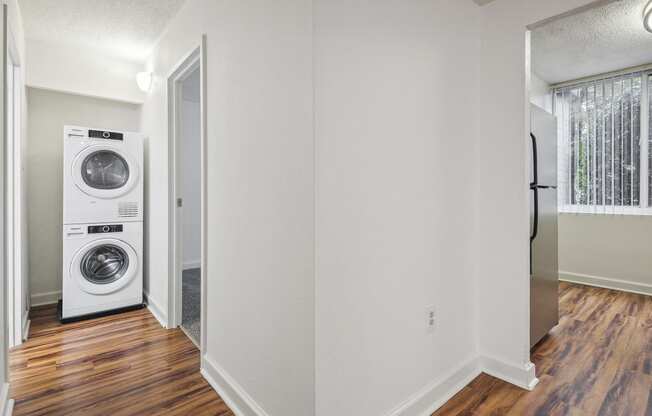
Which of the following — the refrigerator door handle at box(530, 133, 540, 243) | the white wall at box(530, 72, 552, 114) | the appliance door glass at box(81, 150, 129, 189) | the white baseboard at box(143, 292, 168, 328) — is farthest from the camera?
the white wall at box(530, 72, 552, 114)

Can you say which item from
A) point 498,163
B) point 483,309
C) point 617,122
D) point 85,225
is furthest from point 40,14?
point 617,122

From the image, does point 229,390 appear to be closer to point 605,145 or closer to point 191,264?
point 191,264

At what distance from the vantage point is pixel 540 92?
4.25m

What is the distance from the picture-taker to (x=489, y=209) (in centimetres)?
215

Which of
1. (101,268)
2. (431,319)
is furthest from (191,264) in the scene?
(431,319)

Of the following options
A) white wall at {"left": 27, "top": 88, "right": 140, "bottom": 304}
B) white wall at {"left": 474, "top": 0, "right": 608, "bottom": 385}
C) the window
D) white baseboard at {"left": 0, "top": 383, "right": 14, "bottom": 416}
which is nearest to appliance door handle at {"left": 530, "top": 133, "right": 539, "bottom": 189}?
white wall at {"left": 474, "top": 0, "right": 608, "bottom": 385}

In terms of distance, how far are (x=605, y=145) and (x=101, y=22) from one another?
5.32 m

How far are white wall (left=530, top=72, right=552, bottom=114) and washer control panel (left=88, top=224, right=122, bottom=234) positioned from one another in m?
4.69

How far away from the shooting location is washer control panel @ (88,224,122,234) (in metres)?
3.12

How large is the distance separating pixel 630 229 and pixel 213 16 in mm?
4737

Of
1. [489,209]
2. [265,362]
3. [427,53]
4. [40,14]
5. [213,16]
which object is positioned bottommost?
[265,362]

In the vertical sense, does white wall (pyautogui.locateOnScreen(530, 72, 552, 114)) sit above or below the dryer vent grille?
above

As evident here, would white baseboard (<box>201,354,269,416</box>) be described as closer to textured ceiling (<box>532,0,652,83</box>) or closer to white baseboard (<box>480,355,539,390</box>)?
white baseboard (<box>480,355,539,390</box>)

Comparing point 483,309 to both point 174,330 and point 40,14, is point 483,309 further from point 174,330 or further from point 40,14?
point 40,14
